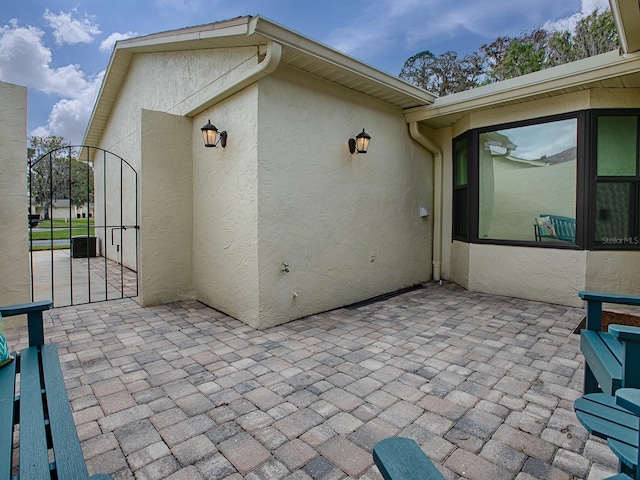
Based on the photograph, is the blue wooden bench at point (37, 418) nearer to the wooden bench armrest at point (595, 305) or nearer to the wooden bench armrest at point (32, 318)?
the wooden bench armrest at point (32, 318)

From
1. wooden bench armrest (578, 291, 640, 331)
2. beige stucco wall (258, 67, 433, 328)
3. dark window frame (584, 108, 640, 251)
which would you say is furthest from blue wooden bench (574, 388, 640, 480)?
dark window frame (584, 108, 640, 251)

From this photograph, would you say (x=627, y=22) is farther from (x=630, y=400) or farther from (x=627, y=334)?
(x=630, y=400)

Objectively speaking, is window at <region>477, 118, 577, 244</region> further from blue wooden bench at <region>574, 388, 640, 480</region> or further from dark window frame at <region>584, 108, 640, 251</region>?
blue wooden bench at <region>574, 388, 640, 480</region>

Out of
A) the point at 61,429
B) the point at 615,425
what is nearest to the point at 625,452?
the point at 615,425

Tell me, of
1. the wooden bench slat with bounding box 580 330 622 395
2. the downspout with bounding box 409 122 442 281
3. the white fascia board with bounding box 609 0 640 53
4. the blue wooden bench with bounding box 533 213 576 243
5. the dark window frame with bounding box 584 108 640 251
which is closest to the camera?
the wooden bench slat with bounding box 580 330 622 395

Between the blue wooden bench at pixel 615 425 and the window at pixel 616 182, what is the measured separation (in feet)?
13.6

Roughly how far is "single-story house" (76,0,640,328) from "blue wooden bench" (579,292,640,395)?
2.83 metres

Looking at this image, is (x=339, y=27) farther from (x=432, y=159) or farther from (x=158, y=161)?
(x=158, y=161)

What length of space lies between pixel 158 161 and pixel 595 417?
17.2 feet

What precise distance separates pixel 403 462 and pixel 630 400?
2.08ft

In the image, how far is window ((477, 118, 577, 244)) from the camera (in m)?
4.91

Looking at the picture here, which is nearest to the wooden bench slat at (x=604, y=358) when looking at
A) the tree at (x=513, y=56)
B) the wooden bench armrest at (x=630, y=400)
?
the wooden bench armrest at (x=630, y=400)

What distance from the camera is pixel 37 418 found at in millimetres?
1412

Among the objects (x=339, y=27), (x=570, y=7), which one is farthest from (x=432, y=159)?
(x=570, y=7)
